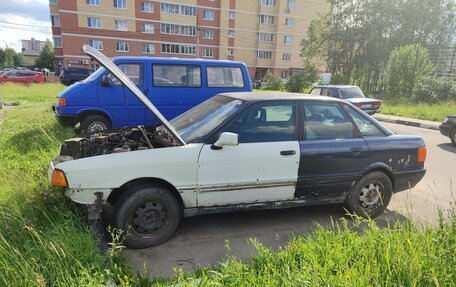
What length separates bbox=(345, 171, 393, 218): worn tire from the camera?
390 centimetres

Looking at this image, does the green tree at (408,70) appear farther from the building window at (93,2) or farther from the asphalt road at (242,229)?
the building window at (93,2)

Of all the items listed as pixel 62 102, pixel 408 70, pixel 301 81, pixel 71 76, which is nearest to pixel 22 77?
pixel 71 76

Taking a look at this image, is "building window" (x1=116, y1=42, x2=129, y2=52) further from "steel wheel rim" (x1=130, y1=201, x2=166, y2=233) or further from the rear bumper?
the rear bumper

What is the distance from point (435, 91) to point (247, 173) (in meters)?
20.4

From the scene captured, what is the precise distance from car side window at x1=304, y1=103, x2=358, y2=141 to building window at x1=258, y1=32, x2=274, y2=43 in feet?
180

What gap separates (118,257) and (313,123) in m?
2.59

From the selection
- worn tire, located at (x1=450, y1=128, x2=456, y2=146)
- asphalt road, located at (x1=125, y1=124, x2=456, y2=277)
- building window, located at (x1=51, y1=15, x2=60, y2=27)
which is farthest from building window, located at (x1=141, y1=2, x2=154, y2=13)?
asphalt road, located at (x1=125, y1=124, x2=456, y2=277)

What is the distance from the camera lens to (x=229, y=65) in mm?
8023

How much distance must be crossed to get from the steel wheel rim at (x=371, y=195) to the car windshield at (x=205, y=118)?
198 centimetres

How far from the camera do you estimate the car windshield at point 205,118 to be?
11.2 ft

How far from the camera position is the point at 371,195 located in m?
3.98

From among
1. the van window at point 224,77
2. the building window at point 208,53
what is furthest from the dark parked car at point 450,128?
the building window at point 208,53

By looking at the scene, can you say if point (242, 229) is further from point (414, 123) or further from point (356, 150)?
point (414, 123)

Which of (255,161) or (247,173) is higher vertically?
(255,161)
